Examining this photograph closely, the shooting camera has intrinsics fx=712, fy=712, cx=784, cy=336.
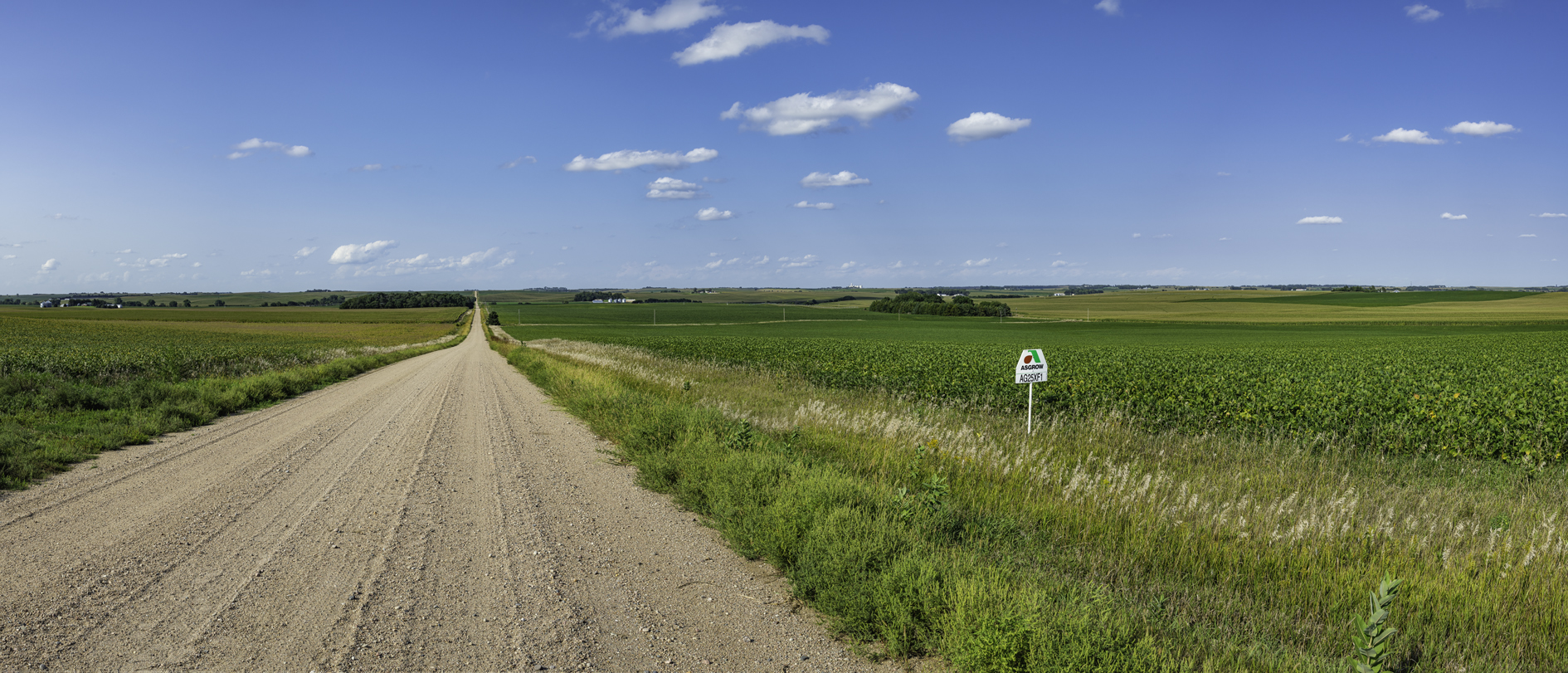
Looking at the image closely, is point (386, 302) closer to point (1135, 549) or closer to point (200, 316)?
point (200, 316)

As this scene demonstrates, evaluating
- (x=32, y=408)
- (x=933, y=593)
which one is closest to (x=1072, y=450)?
(x=933, y=593)

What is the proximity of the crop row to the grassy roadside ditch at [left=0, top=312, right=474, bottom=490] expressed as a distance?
1464 cm

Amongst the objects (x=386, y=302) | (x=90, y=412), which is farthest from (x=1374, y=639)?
(x=386, y=302)

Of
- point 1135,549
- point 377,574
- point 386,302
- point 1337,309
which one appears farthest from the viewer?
point 386,302

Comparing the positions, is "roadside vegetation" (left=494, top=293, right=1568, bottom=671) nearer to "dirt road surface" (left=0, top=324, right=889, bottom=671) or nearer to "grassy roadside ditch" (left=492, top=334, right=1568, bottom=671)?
"grassy roadside ditch" (left=492, top=334, right=1568, bottom=671)

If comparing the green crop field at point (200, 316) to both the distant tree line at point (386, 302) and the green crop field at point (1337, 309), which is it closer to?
the distant tree line at point (386, 302)

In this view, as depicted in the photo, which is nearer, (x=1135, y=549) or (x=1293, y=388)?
(x=1135, y=549)

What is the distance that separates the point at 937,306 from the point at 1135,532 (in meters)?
131

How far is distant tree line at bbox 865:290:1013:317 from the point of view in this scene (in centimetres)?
12344

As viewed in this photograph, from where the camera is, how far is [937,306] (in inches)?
5300

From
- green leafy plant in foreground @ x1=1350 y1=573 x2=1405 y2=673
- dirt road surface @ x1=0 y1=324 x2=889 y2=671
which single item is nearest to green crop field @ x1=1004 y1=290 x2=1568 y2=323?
green leafy plant in foreground @ x1=1350 y1=573 x2=1405 y2=673

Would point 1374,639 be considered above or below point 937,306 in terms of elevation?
below

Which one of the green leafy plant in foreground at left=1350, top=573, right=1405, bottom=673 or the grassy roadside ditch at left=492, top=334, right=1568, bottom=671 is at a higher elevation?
the green leafy plant in foreground at left=1350, top=573, right=1405, bottom=673

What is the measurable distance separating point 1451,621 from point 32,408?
2103 cm
